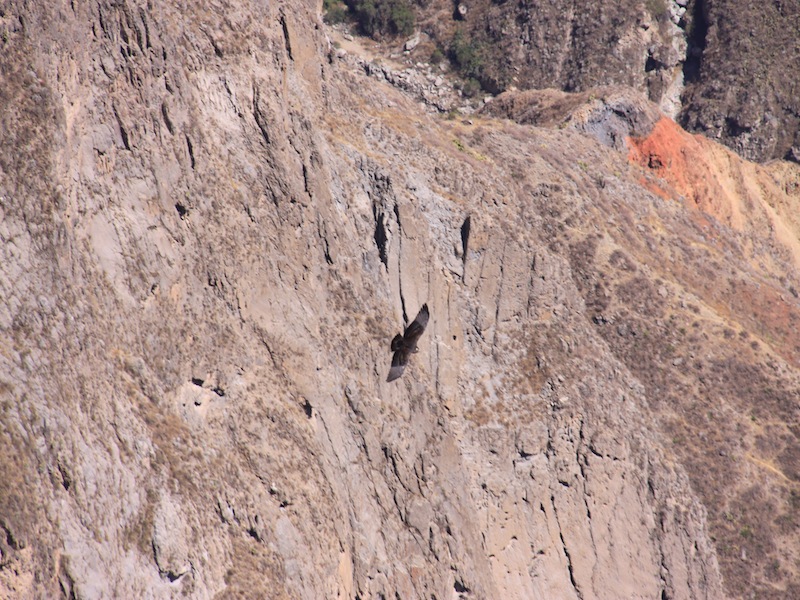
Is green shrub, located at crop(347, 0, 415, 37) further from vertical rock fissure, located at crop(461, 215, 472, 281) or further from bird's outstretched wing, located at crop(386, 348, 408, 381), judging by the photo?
bird's outstretched wing, located at crop(386, 348, 408, 381)

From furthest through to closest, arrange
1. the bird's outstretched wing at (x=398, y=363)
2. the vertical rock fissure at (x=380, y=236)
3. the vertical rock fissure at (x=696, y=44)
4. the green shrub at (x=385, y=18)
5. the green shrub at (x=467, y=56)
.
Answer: the vertical rock fissure at (x=696, y=44) → the green shrub at (x=385, y=18) → the green shrub at (x=467, y=56) → the vertical rock fissure at (x=380, y=236) → the bird's outstretched wing at (x=398, y=363)

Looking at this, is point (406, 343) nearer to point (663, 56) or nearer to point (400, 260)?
point (400, 260)

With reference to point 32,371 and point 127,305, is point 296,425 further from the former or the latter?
point 32,371

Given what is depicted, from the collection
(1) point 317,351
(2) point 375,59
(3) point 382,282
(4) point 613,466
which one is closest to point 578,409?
(4) point 613,466

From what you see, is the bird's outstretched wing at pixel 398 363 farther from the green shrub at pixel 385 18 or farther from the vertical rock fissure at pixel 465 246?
the green shrub at pixel 385 18

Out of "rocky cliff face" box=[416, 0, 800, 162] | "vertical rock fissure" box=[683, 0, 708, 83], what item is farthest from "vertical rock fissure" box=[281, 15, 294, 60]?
"vertical rock fissure" box=[683, 0, 708, 83]

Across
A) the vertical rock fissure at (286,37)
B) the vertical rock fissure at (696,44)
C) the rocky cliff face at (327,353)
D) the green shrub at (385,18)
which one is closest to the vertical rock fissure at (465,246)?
the rocky cliff face at (327,353)
